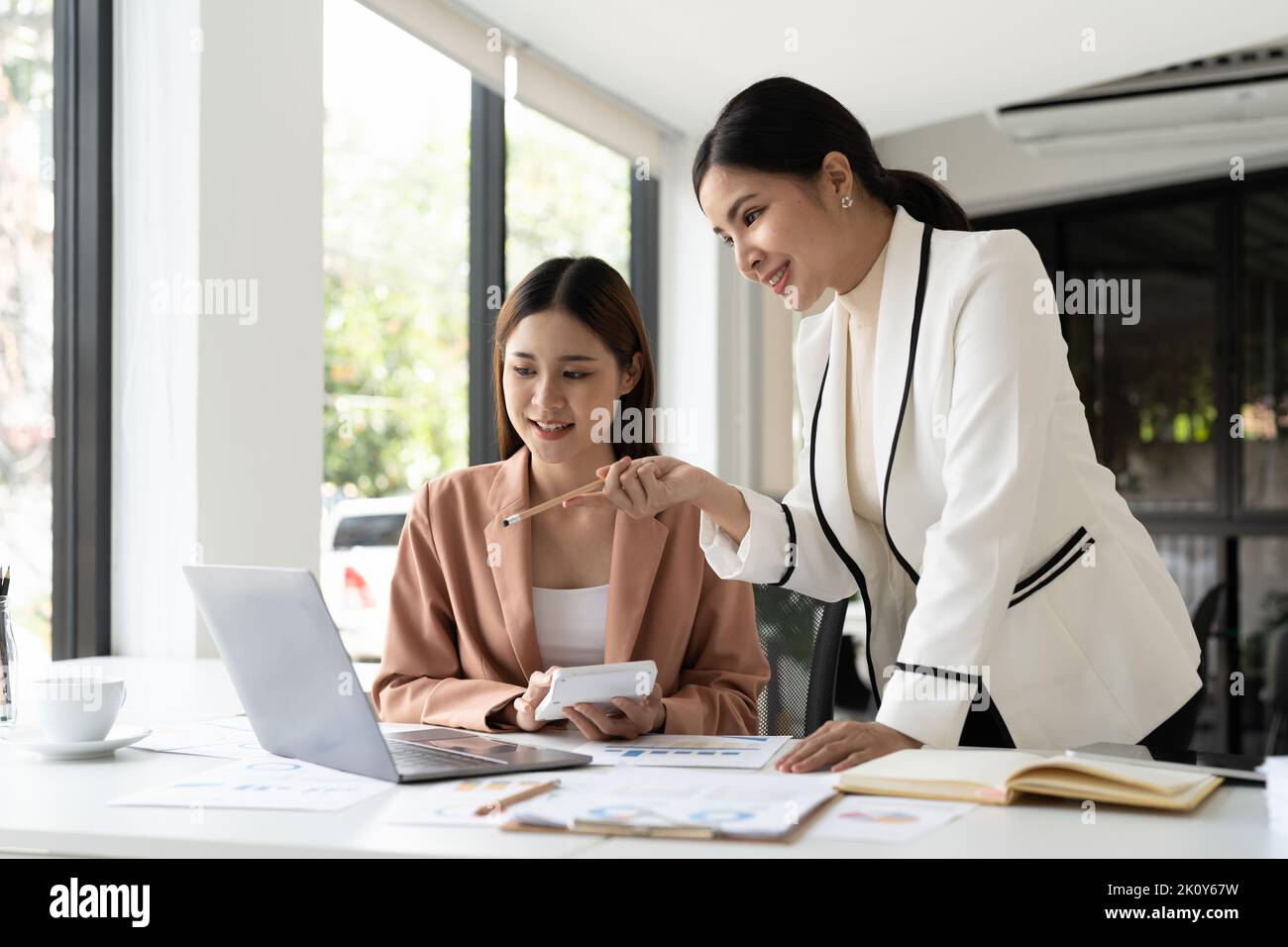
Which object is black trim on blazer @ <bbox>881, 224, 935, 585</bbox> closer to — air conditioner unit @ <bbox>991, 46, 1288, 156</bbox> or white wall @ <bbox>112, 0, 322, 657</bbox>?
white wall @ <bbox>112, 0, 322, 657</bbox>

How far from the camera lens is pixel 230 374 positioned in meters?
2.58

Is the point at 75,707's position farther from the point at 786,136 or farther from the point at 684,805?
the point at 786,136

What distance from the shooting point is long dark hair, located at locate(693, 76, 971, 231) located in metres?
1.65

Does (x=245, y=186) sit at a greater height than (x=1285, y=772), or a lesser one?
greater

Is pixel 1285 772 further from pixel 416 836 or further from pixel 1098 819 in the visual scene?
pixel 416 836

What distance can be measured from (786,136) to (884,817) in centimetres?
93

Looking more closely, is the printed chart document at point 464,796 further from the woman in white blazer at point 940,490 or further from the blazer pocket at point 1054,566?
the blazer pocket at point 1054,566

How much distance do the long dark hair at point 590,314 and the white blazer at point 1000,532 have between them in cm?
40

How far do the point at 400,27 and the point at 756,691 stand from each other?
2113 mm

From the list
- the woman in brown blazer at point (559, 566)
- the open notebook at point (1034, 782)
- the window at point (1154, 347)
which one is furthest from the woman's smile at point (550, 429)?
the window at point (1154, 347)

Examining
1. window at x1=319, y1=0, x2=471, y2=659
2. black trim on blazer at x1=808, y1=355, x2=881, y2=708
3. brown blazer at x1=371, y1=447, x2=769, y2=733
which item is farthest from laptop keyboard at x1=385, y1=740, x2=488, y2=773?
window at x1=319, y1=0, x2=471, y2=659

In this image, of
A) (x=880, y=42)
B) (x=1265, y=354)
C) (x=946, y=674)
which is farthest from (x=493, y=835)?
(x=1265, y=354)
